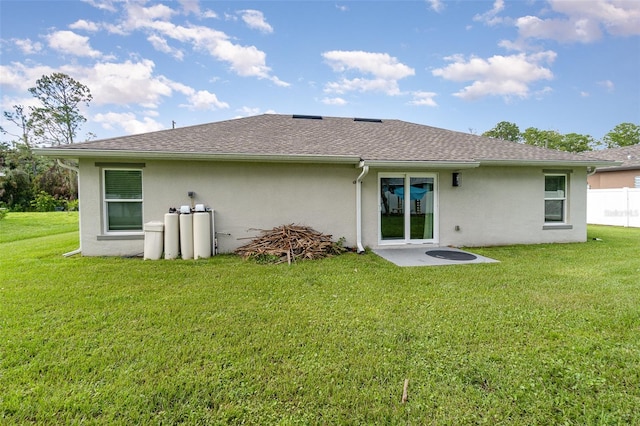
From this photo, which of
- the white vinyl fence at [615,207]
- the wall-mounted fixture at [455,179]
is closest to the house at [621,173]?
the white vinyl fence at [615,207]

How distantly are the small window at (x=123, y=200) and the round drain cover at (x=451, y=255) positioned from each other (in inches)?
289

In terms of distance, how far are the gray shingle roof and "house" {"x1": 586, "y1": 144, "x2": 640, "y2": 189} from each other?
34.7 ft

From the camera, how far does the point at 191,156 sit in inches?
273


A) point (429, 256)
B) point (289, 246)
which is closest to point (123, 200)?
point (289, 246)

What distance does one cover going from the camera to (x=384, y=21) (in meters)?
11.5

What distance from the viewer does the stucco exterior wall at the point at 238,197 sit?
7137mm

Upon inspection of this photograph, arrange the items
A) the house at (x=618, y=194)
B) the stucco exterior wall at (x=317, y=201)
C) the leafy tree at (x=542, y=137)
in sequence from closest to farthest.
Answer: the stucco exterior wall at (x=317, y=201)
the house at (x=618, y=194)
the leafy tree at (x=542, y=137)

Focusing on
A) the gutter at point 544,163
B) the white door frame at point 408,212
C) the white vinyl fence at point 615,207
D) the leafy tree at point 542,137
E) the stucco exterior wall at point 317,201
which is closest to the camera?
the stucco exterior wall at point 317,201

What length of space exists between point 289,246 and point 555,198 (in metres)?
8.27

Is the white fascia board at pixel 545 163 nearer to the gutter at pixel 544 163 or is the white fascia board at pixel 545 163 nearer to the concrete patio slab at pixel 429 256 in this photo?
the gutter at pixel 544 163

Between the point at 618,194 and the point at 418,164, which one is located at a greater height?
the point at 418,164

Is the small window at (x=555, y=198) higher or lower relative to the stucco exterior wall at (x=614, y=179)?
lower

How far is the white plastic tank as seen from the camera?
22.8 feet

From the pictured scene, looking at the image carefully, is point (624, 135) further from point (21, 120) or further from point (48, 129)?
point (21, 120)
